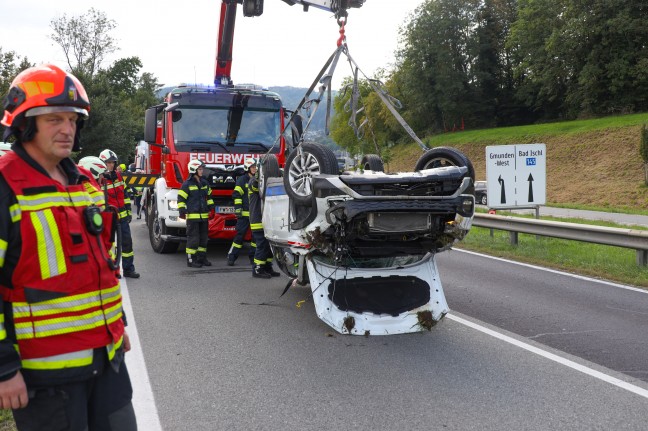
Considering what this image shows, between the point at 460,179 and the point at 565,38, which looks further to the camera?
the point at 565,38

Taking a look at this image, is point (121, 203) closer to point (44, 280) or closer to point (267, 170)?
point (267, 170)

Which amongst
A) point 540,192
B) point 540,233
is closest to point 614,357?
point 540,233

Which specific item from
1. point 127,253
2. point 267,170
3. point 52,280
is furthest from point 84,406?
point 127,253

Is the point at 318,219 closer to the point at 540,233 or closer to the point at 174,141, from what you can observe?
the point at 174,141

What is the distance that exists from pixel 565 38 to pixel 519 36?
276 inches

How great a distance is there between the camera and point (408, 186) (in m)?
5.84

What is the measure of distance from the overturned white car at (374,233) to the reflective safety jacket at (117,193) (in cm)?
380

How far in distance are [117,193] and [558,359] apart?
676 cm

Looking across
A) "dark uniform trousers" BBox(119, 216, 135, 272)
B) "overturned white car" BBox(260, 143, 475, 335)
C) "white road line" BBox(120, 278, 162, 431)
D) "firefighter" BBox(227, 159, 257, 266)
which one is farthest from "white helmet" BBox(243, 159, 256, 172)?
"white road line" BBox(120, 278, 162, 431)

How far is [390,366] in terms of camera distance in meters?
5.25

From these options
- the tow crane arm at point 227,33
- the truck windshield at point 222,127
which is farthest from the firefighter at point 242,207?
the tow crane arm at point 227,33

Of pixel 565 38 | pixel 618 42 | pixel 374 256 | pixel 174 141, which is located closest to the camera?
pixel 374 256

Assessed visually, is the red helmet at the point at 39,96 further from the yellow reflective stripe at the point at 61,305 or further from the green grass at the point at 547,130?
the green grass at the point at 547,130

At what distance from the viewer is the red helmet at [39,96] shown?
7.76 ft
